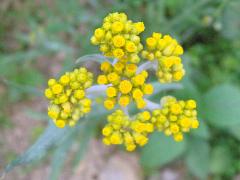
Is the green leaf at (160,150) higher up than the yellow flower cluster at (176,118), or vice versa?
the green leaf at (160,150)

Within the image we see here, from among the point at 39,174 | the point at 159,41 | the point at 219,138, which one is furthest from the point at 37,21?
the point at 159,41

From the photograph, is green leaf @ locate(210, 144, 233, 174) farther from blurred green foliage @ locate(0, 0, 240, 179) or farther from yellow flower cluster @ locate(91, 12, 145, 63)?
yellow flower cluster @ locate(91, 12, 145, 63)

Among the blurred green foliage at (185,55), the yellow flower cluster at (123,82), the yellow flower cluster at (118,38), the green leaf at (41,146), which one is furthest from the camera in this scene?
the blurred green foliage at (185,55)

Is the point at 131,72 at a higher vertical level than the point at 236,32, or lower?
lower

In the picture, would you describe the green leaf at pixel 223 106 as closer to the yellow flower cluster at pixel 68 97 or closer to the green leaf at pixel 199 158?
the green leaf at pixel 199 158

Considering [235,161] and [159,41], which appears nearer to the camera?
[159,41]

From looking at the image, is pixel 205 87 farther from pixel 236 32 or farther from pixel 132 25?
pixel 132 25

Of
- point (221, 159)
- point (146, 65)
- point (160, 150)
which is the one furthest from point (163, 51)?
point (221, 159)

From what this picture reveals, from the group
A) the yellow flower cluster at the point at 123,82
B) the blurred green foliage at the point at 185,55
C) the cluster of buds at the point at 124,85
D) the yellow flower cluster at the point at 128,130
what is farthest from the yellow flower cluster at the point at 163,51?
the blurred green foliage at the point at 185,55
